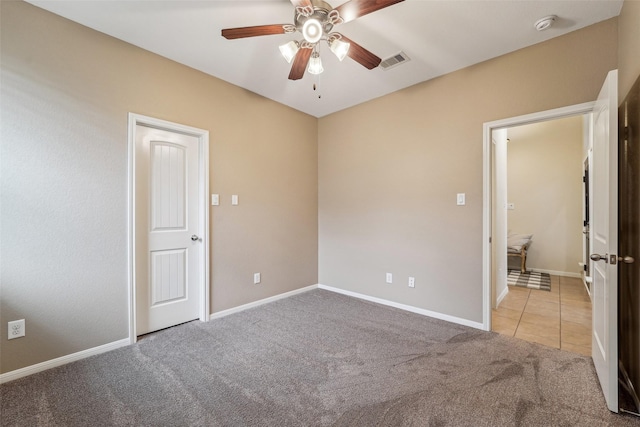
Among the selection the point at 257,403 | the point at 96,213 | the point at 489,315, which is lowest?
the point at 257,403

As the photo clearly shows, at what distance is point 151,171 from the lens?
271 cm

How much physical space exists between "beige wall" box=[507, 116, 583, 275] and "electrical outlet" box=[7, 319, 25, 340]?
7134 mm

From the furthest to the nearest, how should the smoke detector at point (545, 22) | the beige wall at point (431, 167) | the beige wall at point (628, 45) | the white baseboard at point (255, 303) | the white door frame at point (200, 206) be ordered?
the white baseboard at point (255, 303)
the white door frame at point (200, 206)
the beige wall at point (431, 167)
the smoke detector at point (545, 22)
the beige wall at point (628, 45)

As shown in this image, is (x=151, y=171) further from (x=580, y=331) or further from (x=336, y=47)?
(x=580, y=331)

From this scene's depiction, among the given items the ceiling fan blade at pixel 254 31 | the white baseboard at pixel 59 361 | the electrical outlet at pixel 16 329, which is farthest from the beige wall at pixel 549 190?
the electrical outlet at pixel 16 329

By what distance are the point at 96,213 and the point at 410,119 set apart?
10.9 feet

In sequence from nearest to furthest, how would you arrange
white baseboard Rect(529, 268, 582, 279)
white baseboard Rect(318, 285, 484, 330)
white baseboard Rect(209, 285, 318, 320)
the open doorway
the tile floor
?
the tile floor
white baseboard Rect(318, 285, 484, 330)
white baseboard Rect(209, 285, 318, 320)
the open doorway
white baseboard Rect(529, 268, 582, 279)

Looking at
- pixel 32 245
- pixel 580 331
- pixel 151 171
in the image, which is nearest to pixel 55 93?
pixel 151 171

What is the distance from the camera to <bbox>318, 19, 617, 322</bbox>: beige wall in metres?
2.37

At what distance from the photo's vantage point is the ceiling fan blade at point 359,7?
155 centimetres

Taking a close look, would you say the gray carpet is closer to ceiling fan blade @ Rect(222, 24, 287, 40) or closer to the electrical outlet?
the electrical outlet

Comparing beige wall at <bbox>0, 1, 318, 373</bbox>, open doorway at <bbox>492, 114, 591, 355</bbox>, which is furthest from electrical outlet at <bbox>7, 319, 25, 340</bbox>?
open doorway at <bbox>492, 114, 591, 355</bbox>

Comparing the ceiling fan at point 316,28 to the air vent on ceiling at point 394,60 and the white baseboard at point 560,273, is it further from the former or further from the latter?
the white baseboard at point 560,273

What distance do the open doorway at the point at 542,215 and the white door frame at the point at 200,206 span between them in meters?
3.46
